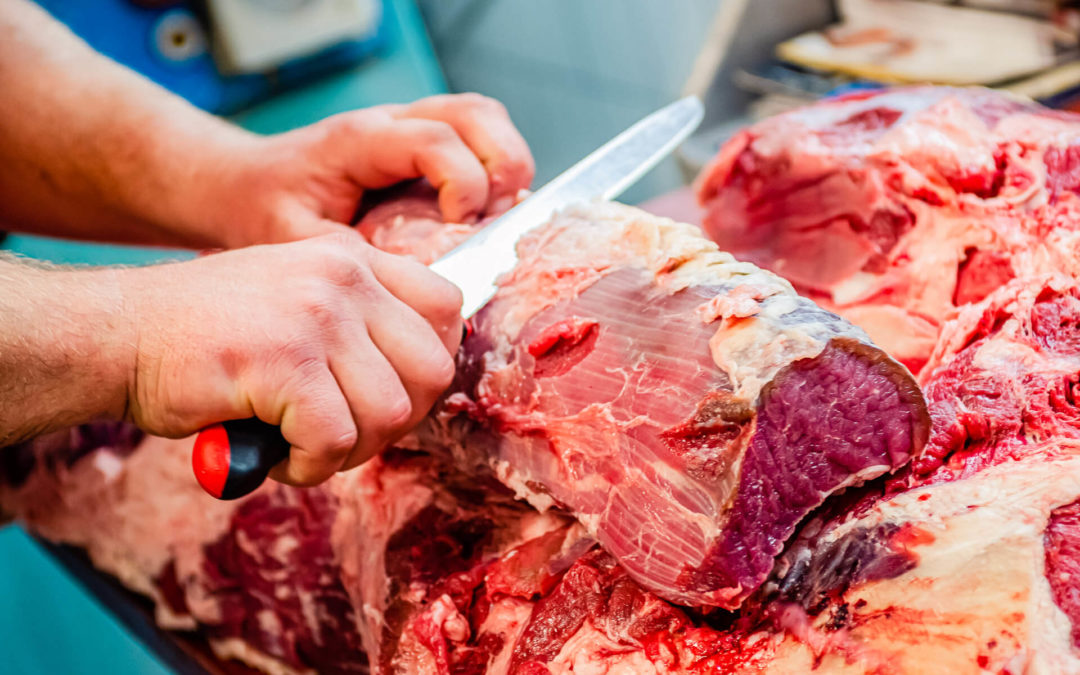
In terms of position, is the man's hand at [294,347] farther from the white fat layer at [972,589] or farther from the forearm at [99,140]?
the forearm at [99,140]

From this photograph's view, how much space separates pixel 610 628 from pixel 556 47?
352 cm

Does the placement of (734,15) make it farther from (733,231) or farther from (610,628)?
(610,628)

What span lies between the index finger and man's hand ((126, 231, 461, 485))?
0.56 metres

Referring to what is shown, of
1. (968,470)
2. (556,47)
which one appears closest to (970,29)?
(556,47)

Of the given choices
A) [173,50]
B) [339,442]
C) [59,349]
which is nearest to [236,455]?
[339,442]

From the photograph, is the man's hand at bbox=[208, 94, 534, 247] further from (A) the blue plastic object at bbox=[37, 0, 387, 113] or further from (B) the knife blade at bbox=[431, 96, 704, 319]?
(A) the blue plastic object at bbox=[37, 0, 387, 113]

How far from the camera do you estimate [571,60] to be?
4.21m

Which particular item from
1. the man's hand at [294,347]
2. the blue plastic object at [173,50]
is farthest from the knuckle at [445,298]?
the blue plastic object at [173,50]

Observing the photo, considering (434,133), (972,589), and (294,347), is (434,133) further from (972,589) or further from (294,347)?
(972,589)

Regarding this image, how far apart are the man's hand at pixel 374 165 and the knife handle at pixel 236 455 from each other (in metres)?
0.69

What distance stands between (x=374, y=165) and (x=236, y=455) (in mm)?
835

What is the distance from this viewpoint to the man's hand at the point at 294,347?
113cm

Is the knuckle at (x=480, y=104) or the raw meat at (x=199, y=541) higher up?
the knuckle at (x=480, y=104)

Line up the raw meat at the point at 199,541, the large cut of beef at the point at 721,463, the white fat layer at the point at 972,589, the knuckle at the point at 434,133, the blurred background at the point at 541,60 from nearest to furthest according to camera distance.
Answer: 1. the white fat layer at the point at 972,589
2. the large cut of beef at the point at 721,463
3. the knuckle at the point at 434,133
4. the raw meat at the point at 199,541
5. the blurred background at the point at 541,60
